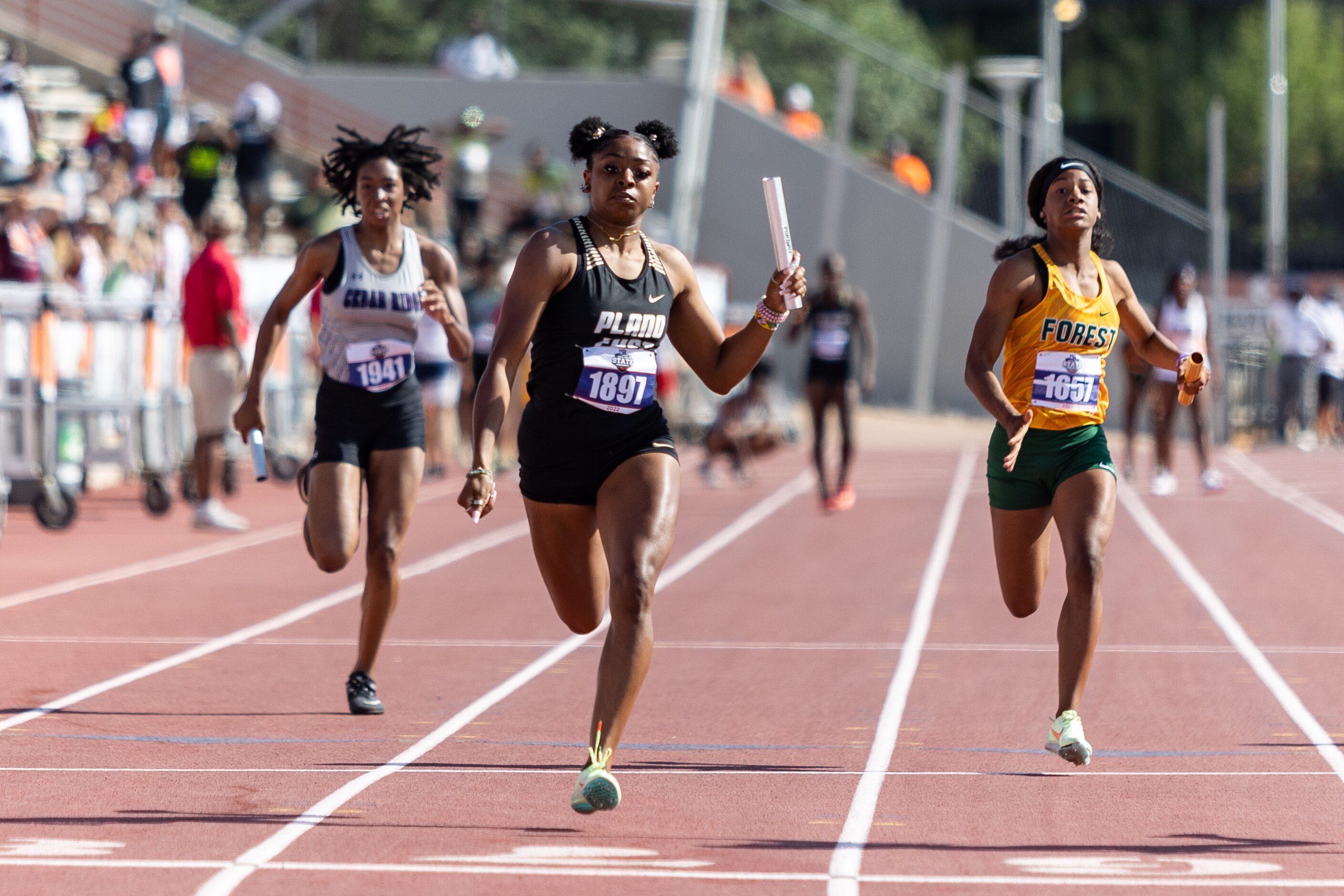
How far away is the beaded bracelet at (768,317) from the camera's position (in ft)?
20.7

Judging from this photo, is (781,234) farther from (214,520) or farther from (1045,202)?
(214,520)

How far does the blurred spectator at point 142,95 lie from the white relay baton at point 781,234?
2028 cm

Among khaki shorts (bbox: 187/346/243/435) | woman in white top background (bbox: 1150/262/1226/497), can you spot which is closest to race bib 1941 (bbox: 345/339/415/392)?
khaki shorts (bbox: 187/346/243/435)

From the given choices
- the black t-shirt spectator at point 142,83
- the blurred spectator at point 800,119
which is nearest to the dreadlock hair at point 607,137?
the black t-shirt spectator at point 142,83

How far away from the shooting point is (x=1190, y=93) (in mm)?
57094

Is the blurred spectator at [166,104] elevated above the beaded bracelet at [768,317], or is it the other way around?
the blurred spectator at [166,104]

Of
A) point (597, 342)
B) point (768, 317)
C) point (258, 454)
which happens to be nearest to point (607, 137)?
point (597, 342)

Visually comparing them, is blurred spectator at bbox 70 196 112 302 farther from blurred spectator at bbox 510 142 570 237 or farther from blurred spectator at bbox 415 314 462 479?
blurred spectator at bbox 510 142 570 237

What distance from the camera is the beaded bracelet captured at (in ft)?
→ 20.7

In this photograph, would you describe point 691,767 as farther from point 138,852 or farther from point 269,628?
point 269,628

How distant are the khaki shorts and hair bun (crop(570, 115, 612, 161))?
363 inches

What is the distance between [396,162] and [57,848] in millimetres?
3783

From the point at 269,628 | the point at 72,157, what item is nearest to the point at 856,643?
the point at 269,628

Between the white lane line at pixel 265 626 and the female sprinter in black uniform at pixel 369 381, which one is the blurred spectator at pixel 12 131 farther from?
the female sprinter in black uniform at pixel 369 381
